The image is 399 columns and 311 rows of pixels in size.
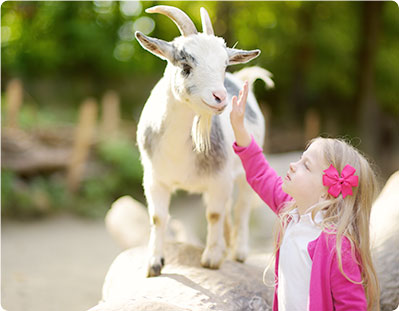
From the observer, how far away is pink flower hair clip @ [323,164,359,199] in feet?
6.08

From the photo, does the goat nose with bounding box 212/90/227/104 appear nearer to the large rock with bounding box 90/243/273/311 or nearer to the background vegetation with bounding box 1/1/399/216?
the large rock with bounding box 90/243/273/311

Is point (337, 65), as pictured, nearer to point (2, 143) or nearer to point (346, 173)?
point (2, 143)

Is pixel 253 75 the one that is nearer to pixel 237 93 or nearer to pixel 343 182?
pixel 237 93

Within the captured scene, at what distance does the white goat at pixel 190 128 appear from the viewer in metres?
2.16

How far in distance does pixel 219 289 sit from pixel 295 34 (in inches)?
461

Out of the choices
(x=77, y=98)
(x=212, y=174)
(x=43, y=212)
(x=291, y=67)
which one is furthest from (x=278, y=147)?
(x=212, y=174)

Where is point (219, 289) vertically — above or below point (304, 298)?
below

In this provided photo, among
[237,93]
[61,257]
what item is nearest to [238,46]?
[61,257]

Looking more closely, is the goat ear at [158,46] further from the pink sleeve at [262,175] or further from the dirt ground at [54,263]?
the dirt ground at [54,263]

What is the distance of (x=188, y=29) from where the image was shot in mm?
2291

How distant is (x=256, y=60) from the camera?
1230 centimetres

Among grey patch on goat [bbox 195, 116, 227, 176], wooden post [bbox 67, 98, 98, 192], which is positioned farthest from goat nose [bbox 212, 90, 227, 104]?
wooden post [bbox 67, 98, 98, 192]

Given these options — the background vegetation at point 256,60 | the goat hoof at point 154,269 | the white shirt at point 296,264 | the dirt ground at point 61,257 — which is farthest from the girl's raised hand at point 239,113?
the background vegetation at point 256,60

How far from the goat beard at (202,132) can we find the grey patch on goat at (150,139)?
0.66 ft
